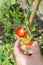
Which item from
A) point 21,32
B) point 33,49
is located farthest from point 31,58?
point 21,32

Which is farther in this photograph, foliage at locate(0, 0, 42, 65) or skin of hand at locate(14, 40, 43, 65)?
foliage at locate(0, 0, 42, 65)

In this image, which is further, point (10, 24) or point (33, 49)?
point (10, 24)

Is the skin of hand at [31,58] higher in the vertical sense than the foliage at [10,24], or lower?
lower

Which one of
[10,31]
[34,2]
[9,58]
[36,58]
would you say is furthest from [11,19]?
→ [34,2]

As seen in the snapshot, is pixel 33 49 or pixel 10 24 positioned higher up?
pixel 10 24

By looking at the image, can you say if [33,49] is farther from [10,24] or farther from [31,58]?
[10,24]

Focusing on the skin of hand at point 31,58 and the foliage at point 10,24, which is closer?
the skin of hand at point 31,58

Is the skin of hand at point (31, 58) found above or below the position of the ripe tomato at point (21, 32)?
below

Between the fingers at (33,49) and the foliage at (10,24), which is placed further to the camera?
the foliage at (10,24)

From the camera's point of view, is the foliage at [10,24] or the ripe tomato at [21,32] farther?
the foliage at [10,24]

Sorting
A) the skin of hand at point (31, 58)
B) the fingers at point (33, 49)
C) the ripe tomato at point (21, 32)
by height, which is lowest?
the skin of hand at point (31, 58)

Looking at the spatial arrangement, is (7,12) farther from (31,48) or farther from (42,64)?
(42,64)
